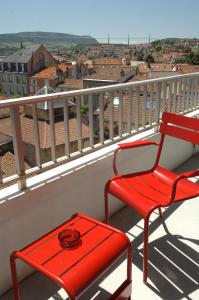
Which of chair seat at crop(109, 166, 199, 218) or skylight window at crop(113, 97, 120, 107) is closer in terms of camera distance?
chair seat at crop(109, 166, 199, 218)

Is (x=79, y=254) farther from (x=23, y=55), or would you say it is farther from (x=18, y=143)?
(x=23, y=55)

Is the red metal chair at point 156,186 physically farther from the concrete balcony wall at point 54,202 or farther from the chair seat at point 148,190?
the concrete balcony wall at point 54,202

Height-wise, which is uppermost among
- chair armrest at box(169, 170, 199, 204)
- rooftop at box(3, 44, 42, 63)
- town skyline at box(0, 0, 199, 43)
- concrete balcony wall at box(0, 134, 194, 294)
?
town skyline at box(0, 0, 199, 43)

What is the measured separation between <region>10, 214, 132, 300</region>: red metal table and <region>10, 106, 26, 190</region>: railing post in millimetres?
478

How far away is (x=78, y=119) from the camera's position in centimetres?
225

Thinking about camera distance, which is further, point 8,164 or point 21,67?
point 21,67

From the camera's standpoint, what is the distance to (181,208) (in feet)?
9.14

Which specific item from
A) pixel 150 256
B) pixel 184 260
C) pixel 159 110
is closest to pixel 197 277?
pixel 184 260

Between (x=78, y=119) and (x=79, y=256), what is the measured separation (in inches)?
45.9

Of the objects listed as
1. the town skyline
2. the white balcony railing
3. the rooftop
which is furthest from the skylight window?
the rooftop

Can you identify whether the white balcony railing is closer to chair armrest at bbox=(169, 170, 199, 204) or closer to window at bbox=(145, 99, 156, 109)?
window at bbox=(145, 99, 156, 109)

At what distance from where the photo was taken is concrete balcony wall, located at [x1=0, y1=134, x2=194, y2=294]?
5.90 ft

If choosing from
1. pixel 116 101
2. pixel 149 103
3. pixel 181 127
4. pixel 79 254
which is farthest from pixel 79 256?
pixel 149 103

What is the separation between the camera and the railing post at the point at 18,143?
5.67 ft
